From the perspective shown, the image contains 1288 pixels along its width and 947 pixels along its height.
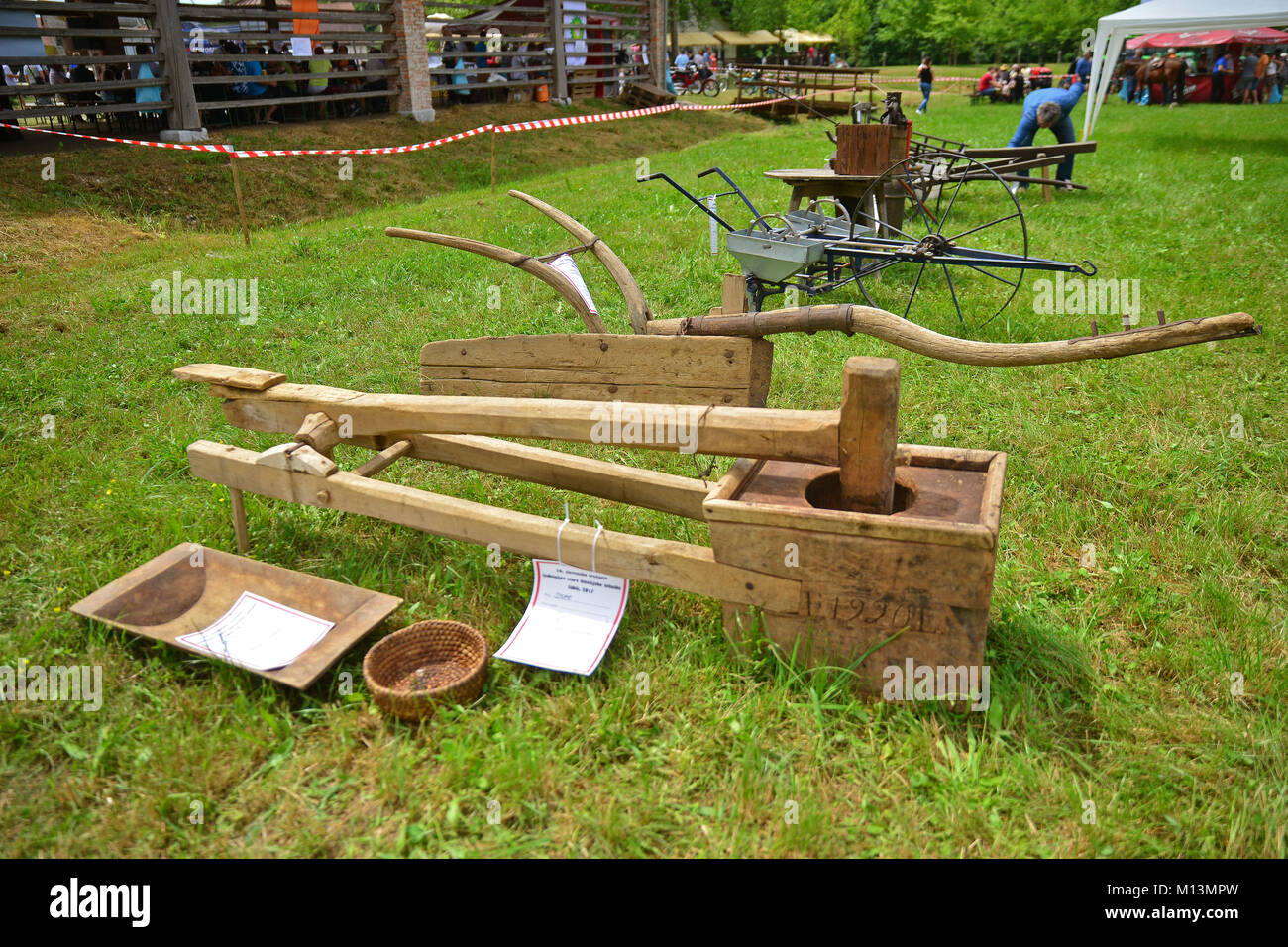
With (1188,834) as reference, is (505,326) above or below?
above

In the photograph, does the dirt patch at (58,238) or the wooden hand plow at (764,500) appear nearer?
the wooden hand plow at (764,500)

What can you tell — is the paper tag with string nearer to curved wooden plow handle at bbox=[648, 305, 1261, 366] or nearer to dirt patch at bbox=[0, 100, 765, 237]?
curved wooden plow handle at bbox=[648, 305, 1261, 366]

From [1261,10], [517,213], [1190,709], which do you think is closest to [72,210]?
[517,213]

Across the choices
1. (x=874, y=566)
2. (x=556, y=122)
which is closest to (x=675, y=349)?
(x=874, y=566)

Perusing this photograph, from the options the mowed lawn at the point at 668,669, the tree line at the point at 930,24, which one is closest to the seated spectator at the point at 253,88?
the mowed lawn at the point at 668,669

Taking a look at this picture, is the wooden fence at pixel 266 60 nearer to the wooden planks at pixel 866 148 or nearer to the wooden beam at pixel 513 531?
the wooden planks at pixel 866 148

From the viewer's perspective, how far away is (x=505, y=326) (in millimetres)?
6125

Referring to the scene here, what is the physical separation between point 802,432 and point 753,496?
0.89 feet

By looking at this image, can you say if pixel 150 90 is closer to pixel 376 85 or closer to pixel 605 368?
pixel 376 85

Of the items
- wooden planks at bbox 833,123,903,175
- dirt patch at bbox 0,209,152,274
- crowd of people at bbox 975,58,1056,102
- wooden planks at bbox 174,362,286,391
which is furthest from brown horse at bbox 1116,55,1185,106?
wooden planks at bbox 174,362,286,391

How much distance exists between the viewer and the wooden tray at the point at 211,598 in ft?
9.19

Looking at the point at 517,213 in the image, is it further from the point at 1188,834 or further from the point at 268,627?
the point at 1188,834

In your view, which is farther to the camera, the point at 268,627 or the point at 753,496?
the point at 268,627

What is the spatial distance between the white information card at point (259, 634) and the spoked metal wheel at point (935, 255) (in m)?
4.31
